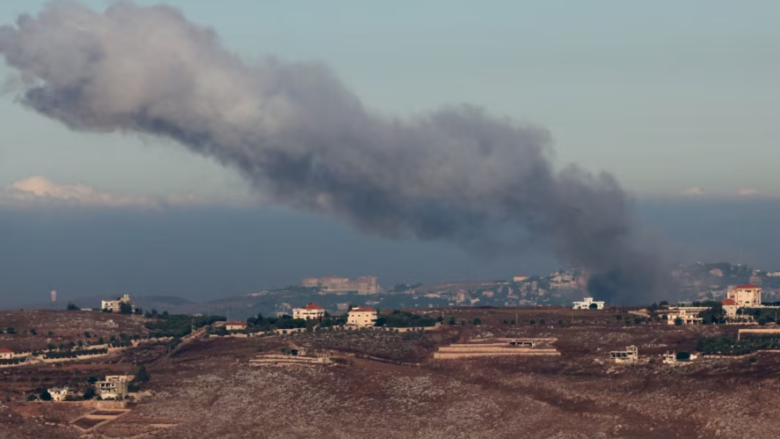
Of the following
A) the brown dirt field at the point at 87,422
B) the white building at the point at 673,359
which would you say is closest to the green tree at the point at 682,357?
the white building at the point at 673,359

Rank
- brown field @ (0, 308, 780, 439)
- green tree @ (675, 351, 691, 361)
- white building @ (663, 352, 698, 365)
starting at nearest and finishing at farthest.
A: brown field @ (0, 308, 780, 439) < white building @ (663, 352, 698, 365) < green tree @ (675, 351, 691, 361)

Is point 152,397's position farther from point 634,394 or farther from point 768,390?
point 768,390

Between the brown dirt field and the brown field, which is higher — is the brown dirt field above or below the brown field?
below

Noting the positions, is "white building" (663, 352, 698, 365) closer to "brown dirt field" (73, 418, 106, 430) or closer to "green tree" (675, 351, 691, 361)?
"green tree" (675, 351, 691, 361)

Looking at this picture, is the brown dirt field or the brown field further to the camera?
the brown dirt field

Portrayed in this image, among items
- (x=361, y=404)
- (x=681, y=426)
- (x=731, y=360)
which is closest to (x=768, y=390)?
(x=681, y=426)

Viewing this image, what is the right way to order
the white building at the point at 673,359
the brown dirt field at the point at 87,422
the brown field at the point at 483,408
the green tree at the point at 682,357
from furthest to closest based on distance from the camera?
the green tree at the point at 682,357
the white building at the point at 673,359
the brown dirt field at the point at 87,422
the brown field at the point at 483,408

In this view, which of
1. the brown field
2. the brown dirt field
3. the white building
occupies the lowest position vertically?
the brown dirt field

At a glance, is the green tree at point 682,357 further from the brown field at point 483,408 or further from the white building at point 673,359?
the brown field at point 483,408

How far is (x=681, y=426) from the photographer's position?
15538 centimetres

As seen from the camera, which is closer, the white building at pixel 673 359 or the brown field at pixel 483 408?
the brown field at pixel 483 408

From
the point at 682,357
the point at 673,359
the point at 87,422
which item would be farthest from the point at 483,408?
the point at 87,422

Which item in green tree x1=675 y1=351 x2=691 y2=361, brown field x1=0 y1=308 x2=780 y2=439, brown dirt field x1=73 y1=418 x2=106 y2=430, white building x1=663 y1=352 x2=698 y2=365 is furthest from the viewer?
green tree x1=675 y1=351 x2=691 y2=361

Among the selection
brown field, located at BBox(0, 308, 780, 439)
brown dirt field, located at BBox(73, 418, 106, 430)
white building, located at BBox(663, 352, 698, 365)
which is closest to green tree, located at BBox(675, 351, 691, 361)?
white building, located at BBox(663, 352, 698, 365)
